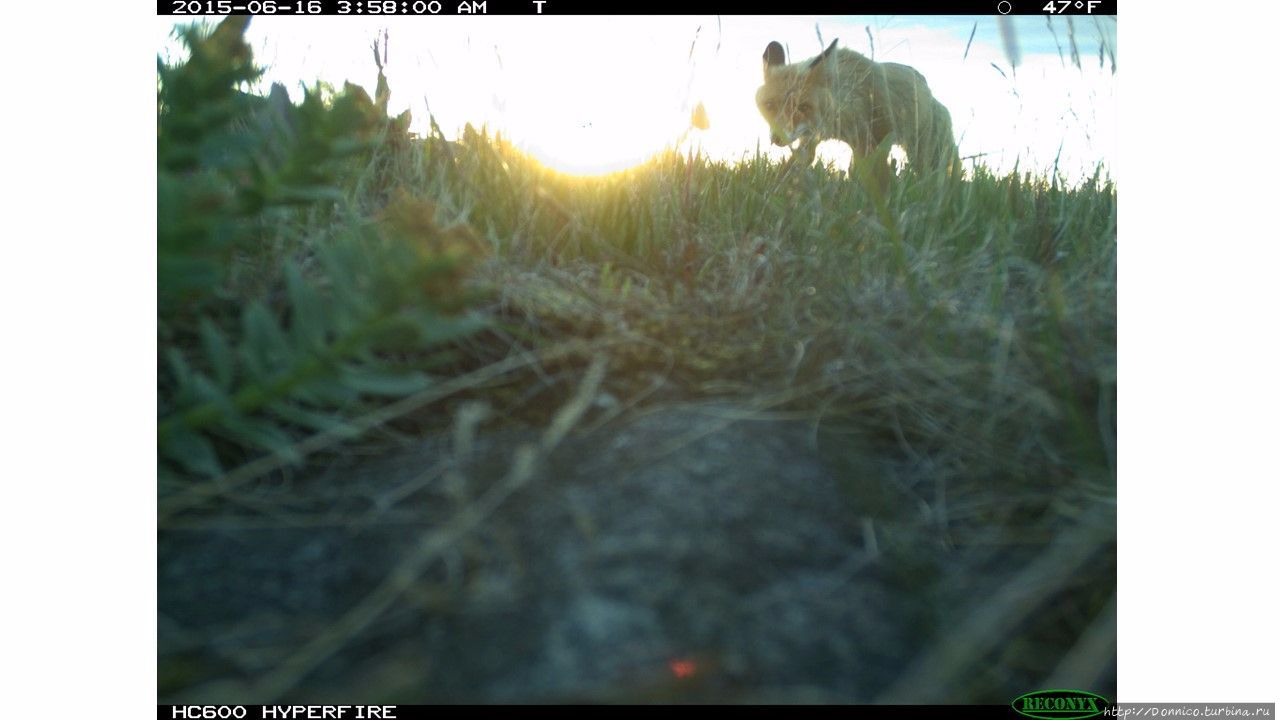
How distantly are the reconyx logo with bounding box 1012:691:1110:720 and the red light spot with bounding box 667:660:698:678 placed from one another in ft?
0.89

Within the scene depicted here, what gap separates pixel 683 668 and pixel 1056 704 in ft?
1.06

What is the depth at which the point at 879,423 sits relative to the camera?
3.20 ft

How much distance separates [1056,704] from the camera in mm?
669

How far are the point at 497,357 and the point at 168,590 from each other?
44 cm

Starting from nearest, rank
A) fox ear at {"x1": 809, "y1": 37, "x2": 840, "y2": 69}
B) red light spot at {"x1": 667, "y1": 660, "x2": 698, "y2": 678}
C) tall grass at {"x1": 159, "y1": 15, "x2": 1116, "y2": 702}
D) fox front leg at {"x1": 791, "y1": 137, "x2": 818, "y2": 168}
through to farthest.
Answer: red light spot at {"x1": 667, "y1": 660, "x2": 698, "y2": 678}, tall grass at {"x1": 159, "y1": 15, "x2": 1116, "y2": 702}, fox ear at {"x1": 809, "y1": 37, "x2": 840, "y2": 69}, fox front leg at {"x1": 791, "y1": 137, "x2": 818, "y2": 168}

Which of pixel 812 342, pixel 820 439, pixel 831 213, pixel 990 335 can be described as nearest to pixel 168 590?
pixel 820 439

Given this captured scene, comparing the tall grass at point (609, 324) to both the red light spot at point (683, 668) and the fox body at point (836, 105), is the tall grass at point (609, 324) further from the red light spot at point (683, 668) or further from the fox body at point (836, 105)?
the fox body at point (836, 105)

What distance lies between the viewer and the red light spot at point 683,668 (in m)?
0.61

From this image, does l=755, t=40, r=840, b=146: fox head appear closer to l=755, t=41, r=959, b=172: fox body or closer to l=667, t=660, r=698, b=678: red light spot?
l=755, t=41, r=959, b=172: fox body

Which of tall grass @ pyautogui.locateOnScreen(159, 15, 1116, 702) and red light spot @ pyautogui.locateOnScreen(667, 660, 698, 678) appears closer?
red light spot @ pyautogui.locateOnScreen(667, 660, 698, 678)

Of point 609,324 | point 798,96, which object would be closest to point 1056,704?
point 609,324

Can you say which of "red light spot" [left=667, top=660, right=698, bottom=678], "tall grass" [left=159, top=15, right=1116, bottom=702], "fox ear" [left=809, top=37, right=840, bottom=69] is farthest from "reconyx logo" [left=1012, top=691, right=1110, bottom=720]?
"fox ear" [left=809, top=37, right=840, bottom=69]

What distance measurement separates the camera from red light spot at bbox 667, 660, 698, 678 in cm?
61

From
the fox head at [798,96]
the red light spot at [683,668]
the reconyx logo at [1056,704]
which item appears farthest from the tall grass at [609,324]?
the fox head at [798,96]
